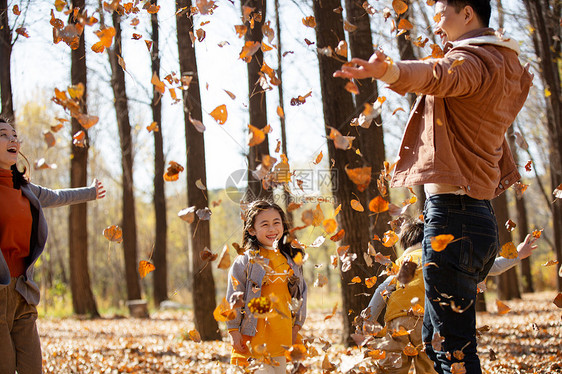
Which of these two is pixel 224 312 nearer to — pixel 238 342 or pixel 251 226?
pixel 238 342

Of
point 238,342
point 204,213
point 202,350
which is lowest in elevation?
point 202,350

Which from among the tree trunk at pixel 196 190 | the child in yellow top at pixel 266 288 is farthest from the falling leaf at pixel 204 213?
the tree trunk at pixel 196 190

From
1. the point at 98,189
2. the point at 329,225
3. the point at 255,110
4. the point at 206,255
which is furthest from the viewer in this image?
the point at 255,110

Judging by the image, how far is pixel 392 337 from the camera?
304cm

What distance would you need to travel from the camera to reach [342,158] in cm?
487

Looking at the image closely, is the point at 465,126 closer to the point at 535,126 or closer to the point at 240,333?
the point at 240,333

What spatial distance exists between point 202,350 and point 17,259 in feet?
11.5

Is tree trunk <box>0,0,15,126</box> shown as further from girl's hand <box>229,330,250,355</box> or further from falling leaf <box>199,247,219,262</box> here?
girl's hand <box>229,330,250,355</box>

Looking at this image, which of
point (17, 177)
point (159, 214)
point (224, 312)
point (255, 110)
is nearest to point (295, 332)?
point (224, 312)

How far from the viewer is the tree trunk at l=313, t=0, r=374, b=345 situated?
15.5ft

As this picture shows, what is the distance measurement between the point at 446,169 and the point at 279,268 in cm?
149

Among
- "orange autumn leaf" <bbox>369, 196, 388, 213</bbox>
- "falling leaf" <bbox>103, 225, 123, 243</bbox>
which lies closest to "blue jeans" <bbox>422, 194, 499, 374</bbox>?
"orange autumn leaf" <bbox>369, 196, 388, 213</bbox>

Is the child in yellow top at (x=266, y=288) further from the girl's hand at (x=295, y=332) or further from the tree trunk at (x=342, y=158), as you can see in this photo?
the tree trunk at (x=342, y=158)

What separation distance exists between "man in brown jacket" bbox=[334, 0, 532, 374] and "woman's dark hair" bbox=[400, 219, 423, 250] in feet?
3.75
